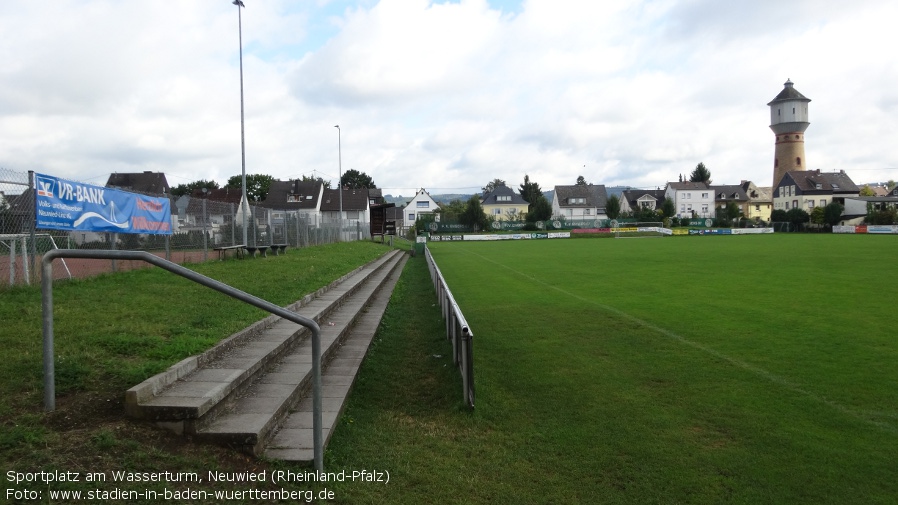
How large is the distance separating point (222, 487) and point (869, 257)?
29831mm

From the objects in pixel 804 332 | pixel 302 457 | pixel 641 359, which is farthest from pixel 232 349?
pixel 804 332

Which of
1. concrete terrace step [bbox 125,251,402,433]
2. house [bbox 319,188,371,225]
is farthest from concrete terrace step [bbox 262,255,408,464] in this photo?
house [bbox 319,188,371,225]

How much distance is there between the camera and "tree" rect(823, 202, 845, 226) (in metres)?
74.8

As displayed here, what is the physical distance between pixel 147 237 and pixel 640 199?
11083 centimetres

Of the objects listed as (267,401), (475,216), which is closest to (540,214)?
(475,216)

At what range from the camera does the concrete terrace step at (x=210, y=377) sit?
Result: 13.6 feet

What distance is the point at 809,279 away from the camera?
17.8 metres

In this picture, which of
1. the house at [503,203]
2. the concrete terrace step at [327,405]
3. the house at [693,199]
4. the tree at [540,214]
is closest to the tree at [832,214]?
the house at [693,199]

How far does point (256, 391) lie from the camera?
5.42 metres

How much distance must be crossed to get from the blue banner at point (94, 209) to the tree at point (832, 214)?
80.6 metres

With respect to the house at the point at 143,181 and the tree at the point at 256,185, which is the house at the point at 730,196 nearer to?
the tree at the point at 256,185

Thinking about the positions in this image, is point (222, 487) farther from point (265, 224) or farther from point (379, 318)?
point (265, 224)

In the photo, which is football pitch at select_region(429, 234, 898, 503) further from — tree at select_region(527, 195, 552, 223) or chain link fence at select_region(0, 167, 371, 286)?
tree at select_region(527, 195, 552, 223)

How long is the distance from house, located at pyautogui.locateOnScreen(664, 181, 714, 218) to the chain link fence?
8989 centimetres
